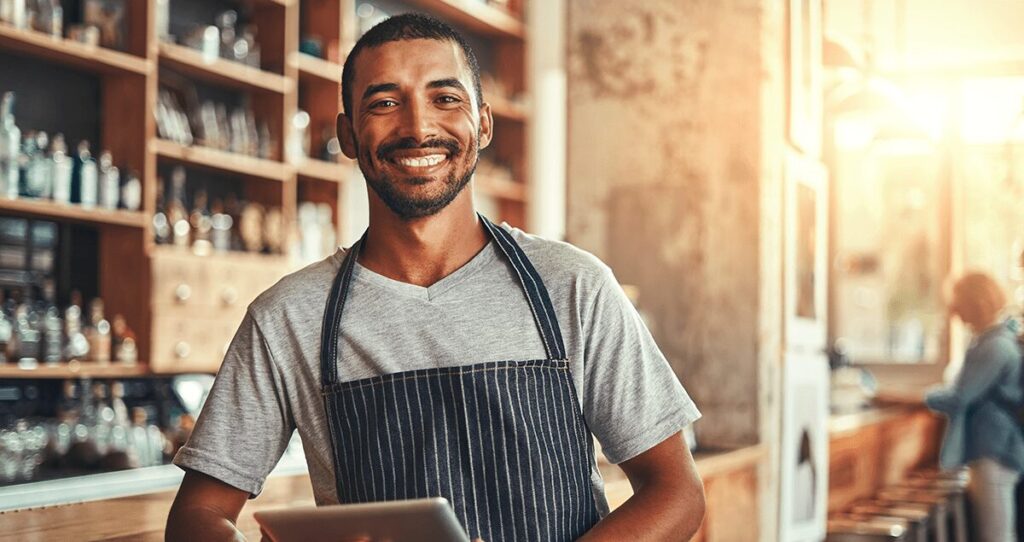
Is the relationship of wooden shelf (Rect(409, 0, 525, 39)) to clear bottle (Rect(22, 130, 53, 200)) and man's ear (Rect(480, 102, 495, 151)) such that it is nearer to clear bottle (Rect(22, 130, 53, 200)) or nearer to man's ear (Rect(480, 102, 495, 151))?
clear bottle (Rect(22, 130, 53, 200))

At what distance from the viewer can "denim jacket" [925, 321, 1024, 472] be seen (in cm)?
557

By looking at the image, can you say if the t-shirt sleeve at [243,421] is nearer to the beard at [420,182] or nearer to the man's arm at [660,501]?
the beard at [420,182]

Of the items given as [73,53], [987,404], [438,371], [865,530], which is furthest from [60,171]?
[987,404]

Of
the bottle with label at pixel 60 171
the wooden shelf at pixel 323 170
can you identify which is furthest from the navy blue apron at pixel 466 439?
the wooden shelf at pixel 323 170

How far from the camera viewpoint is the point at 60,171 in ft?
14.3

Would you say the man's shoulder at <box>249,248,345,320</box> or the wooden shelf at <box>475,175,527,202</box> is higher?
the wooden shelf at <box>475,175,527,202</box>

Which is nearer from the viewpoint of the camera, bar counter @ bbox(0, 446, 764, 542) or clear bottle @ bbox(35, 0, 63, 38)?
bar counter @ bbox(0, 446, 764, 542)

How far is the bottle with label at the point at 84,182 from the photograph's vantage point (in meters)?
4.43

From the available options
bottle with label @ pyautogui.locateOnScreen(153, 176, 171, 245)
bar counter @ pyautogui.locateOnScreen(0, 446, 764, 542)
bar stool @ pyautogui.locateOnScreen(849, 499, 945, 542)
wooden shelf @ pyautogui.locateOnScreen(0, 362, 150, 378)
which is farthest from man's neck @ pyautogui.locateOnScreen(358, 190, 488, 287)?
bar stool @ pyautogui.locateOnScreen(849, 499, 945, 542)

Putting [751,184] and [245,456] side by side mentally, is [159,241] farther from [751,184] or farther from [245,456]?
[245,456]

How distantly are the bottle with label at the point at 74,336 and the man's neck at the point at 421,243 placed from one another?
315 cm

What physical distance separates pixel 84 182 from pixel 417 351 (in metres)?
3.30

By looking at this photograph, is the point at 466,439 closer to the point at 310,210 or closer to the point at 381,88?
the point at 381,88

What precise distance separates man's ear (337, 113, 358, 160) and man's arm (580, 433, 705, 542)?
1.62ft
